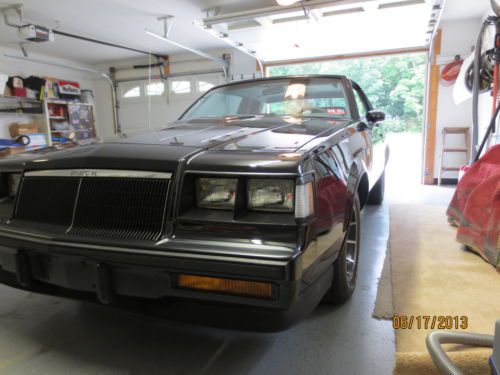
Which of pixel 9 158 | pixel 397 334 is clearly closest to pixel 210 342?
pixel 397 334

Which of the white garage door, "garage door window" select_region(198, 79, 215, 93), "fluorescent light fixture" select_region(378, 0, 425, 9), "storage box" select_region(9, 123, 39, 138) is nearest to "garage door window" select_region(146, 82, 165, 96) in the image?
the white garage door

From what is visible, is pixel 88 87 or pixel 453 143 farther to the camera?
pixel 88 87

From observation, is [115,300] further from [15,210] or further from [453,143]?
[453,143]

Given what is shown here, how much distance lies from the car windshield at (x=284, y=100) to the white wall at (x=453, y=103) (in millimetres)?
4875

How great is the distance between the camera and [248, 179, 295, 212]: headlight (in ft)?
3.91

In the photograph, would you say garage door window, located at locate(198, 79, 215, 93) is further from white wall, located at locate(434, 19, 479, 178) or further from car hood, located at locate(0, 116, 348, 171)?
car hood, located at locate(0, 116, 348, 171)

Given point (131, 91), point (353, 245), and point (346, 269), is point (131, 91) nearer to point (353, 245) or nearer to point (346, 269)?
point (353, 245)

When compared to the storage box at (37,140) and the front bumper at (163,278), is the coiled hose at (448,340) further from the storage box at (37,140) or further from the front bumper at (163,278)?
the storage box at (37,140)

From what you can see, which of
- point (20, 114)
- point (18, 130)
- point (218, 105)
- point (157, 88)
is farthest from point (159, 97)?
point (218, 105)

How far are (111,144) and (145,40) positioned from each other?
6532mm

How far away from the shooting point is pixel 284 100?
247 cm

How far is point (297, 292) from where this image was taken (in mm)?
1090

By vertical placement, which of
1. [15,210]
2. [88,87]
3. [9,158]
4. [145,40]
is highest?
[145,40]

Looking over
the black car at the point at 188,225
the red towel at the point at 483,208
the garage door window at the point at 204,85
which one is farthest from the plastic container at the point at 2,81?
the red towel at the point at 483,208
